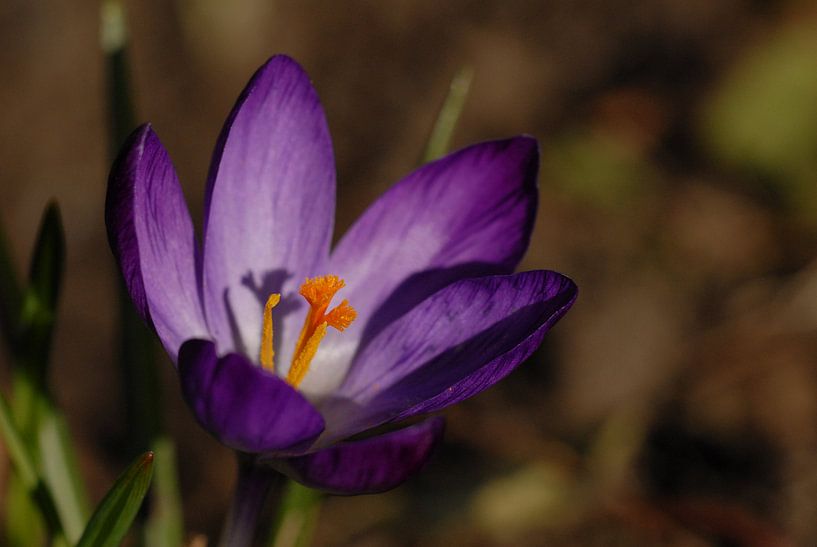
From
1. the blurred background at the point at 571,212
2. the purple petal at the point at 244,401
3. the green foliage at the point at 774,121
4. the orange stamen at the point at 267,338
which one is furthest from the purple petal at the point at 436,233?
the green foliage at the point at 774,121

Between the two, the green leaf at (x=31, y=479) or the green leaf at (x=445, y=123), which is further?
the green leaf at (x=445, y=123)

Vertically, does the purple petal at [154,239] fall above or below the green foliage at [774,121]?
above

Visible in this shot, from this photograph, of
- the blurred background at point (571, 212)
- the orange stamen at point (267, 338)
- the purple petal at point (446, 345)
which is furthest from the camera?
the blurred background at point (571, 212)

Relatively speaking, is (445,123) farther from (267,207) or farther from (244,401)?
(244,401)

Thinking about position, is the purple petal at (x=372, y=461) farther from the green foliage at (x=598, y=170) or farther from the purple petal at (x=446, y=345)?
the green foliage at (x=598, y=170)

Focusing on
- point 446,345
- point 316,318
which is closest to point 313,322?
point 316,318

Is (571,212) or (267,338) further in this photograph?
(571,212)
